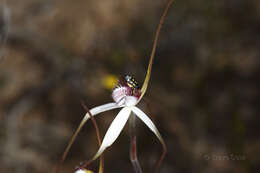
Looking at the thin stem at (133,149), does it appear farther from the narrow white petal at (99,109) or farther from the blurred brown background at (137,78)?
the blurred brown background at (137,78)

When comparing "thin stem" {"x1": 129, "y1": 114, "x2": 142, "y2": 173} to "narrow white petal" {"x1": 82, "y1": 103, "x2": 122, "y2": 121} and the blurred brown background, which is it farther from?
the blurred brown background

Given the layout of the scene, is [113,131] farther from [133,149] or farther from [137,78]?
[137,78]

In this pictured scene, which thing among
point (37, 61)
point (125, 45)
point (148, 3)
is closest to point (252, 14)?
point (148, 3)

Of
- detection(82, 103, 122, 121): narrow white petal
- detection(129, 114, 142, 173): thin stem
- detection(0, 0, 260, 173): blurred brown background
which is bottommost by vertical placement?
detection(129, 114, 142, 173): thin stem

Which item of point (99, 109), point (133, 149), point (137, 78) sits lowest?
point (133, 149)

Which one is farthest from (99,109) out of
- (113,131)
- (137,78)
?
(137,78)

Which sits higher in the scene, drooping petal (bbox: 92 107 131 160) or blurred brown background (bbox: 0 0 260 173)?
blurred brown background (bbox: 0 0 260 173)

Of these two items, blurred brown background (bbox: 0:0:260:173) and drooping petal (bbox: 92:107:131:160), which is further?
blurred brown background (bbox: 0:0:260:173)

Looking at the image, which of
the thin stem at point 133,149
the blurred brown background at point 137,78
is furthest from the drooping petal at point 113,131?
the blurred brown background at point 137,78

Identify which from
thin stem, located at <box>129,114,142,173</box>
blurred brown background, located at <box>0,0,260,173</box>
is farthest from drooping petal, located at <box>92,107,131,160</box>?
blurred brown background, located at <box>0,0,260,173</box>

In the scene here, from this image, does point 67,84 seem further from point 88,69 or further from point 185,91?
point 185,91
